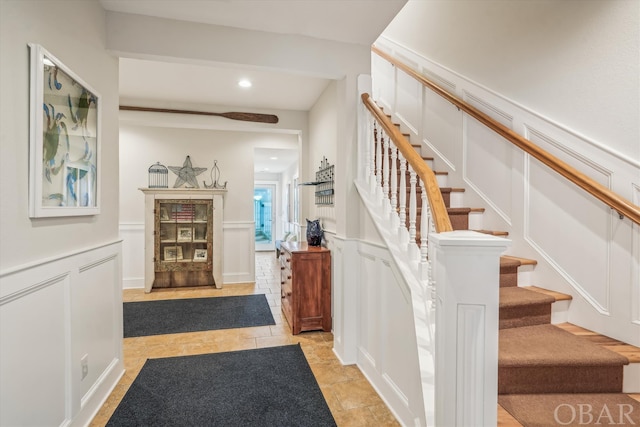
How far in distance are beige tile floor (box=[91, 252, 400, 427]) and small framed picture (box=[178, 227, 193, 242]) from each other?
1.08 m

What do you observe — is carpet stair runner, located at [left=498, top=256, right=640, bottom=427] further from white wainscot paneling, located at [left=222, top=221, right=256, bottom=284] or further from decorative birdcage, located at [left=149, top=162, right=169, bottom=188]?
decorative birdcage, located at [left=149, top=162, right=169, bottom=188]

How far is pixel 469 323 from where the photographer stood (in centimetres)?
88

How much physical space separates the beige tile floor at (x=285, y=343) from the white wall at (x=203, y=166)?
3.64 feet

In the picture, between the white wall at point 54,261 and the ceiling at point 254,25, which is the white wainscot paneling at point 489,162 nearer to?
the ceiling at point 254,25

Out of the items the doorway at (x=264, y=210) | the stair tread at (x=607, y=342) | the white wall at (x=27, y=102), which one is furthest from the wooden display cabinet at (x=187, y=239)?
the doorway at (x=264, y=210)

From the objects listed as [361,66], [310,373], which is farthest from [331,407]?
[361,66]

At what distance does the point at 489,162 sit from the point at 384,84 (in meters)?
2.01

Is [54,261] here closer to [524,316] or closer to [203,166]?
[524,316]

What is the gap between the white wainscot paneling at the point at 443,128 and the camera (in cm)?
282

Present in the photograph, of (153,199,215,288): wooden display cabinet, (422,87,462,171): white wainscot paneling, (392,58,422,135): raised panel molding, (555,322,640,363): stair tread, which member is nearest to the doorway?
(153,199,215,288): wooden display cabinet

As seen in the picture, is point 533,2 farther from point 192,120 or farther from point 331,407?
point 192,120

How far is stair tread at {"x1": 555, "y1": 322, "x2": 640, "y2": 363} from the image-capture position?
1525mm

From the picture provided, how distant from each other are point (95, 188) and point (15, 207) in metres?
0.68

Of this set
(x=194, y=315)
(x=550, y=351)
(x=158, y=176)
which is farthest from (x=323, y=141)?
(x=158, y=176)
